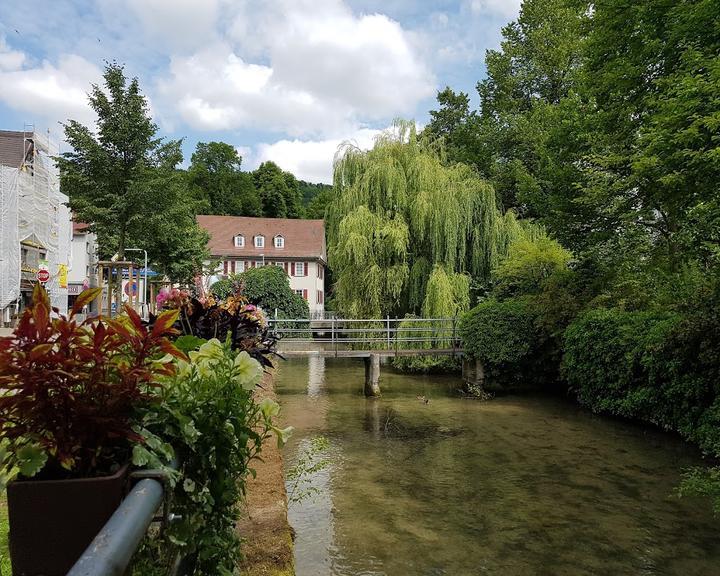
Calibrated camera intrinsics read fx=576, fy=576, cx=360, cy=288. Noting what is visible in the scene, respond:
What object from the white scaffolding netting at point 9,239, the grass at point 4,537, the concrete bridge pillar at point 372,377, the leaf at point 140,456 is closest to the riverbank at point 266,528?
the grass at point 4,537

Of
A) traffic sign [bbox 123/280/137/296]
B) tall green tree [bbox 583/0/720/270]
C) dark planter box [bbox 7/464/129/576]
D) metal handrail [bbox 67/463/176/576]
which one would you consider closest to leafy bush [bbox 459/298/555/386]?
tall green tree [bbox 583/0/720/270]

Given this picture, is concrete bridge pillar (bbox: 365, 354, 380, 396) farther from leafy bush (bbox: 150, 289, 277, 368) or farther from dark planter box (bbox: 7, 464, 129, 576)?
dark planter box (bbox: 7, 464, 129, 576)

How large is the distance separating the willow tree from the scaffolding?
1100 centimetres

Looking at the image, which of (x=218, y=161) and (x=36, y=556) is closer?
(x=36, y=556)

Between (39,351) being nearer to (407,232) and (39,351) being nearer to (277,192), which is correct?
(407,232)

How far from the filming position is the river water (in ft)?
20.0

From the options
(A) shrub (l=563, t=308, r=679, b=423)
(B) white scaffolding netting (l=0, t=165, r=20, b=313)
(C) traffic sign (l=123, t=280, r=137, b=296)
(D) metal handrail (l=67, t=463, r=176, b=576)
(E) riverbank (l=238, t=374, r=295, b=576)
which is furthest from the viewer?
(B) white scaffolding netting (l=0, t=165, r=20, b=313)

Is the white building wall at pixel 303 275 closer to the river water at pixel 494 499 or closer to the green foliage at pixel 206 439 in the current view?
the river water at pixel 494 499

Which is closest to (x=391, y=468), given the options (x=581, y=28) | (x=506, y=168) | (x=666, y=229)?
(x=666, y=229)

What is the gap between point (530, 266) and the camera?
18234mm

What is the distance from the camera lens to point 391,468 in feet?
31.0

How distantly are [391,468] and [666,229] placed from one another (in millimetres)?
9634

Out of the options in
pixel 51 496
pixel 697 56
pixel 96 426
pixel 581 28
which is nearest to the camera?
pixel 51 496

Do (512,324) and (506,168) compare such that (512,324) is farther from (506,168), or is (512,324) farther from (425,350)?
(506,168)
